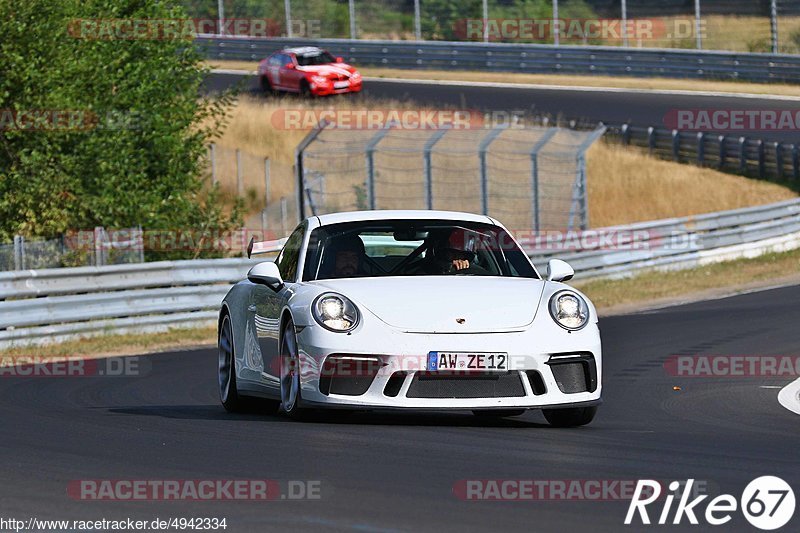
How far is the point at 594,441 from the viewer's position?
805cm

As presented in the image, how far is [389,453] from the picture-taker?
7445 millimetres

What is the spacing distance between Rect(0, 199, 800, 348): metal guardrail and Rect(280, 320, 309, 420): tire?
30.0ft

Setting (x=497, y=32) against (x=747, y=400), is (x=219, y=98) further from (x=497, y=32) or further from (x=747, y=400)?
(x=497, y=32)

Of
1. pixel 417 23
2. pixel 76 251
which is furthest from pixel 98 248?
pixel 417 23

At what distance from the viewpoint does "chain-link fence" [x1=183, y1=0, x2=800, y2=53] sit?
44219 mm

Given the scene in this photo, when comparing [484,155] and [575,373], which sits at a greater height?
[575,373]

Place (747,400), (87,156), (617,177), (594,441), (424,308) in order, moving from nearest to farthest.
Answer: (594,441), (424,308), (747,400), (87,156), (617,177)

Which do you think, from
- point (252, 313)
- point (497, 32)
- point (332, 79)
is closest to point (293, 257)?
point (252, 313)

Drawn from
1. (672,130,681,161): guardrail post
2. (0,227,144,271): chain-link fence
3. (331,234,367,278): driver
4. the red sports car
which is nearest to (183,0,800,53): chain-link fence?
the red sports car

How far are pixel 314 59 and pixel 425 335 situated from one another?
3607 cm

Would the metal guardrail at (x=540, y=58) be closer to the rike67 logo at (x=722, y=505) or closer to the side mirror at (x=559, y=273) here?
the side mirror at (x=559, y=273)

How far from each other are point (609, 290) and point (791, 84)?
21.3 m

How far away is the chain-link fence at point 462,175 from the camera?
25.7 meters

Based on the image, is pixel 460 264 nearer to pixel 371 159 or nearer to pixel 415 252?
pixel 415 252
